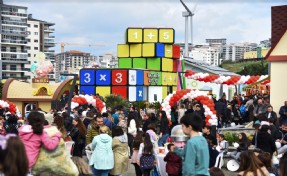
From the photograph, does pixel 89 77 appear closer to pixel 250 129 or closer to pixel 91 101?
pixel 91 101

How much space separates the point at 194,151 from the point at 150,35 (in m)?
41.1

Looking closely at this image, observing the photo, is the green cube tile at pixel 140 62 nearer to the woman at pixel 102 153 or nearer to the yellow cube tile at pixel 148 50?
the yellow cube tile at pixel 148 50

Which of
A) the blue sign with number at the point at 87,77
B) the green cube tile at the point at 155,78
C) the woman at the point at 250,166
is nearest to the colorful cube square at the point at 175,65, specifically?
the green cube tile at the point at 155,78

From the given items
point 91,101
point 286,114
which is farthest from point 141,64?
point 286,114

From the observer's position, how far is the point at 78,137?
1024cm

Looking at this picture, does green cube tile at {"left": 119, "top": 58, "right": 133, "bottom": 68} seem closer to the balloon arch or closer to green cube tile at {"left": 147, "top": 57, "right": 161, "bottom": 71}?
green cube tile at {"left": 147, "top": 57, "right": 161, "bottom": 71}

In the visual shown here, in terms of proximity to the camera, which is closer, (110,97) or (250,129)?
(250,129)

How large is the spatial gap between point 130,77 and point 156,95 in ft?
15.9

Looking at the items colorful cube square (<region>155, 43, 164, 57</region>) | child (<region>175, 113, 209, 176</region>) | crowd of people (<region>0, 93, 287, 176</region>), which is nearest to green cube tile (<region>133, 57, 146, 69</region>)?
colorful cube square (<region>155, 43, 164, 57</region>)

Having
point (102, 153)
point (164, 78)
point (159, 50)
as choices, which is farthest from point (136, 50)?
point (102, 153)

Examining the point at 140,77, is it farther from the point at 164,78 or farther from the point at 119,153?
the point at 119,153

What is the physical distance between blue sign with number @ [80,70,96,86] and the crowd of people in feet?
75.7

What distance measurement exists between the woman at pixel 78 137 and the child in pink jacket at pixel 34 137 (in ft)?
11.0

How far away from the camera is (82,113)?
16922mm
